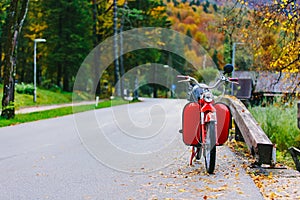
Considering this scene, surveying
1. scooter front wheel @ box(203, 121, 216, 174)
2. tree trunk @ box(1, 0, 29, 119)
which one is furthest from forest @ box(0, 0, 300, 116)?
scooter front wheel @ box(203, 121, 216, 174)

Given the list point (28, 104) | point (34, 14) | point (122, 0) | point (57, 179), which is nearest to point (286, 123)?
point (57, 179)

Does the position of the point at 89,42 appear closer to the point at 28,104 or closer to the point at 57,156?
the point at 28,104

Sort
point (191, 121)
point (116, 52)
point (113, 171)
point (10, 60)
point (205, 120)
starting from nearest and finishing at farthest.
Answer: point (205, 120) → point (113, 171) → point (191, 121) → point (10, 60) → point (116, 52)

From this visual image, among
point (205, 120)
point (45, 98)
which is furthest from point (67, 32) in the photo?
point (205, 120)

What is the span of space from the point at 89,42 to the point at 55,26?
414 centimetres

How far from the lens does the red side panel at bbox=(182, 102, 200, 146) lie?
8820 millimetres

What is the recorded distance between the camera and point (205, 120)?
841cm

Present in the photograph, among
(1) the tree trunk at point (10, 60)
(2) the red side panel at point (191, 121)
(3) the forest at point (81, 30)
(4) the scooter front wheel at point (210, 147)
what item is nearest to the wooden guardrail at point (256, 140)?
(4) the scooter front wheel at point (210, 147)

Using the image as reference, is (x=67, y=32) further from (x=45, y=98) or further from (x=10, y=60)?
(x=10, y=60)

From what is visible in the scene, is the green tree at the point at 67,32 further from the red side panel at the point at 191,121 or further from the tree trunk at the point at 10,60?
the red side panel at the point at 191,121

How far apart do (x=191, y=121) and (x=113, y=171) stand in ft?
5.26

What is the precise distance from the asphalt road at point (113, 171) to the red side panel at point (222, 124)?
531 millimetres

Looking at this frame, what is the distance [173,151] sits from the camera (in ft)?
37.9

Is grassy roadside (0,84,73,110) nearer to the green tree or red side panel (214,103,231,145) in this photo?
the green tree
